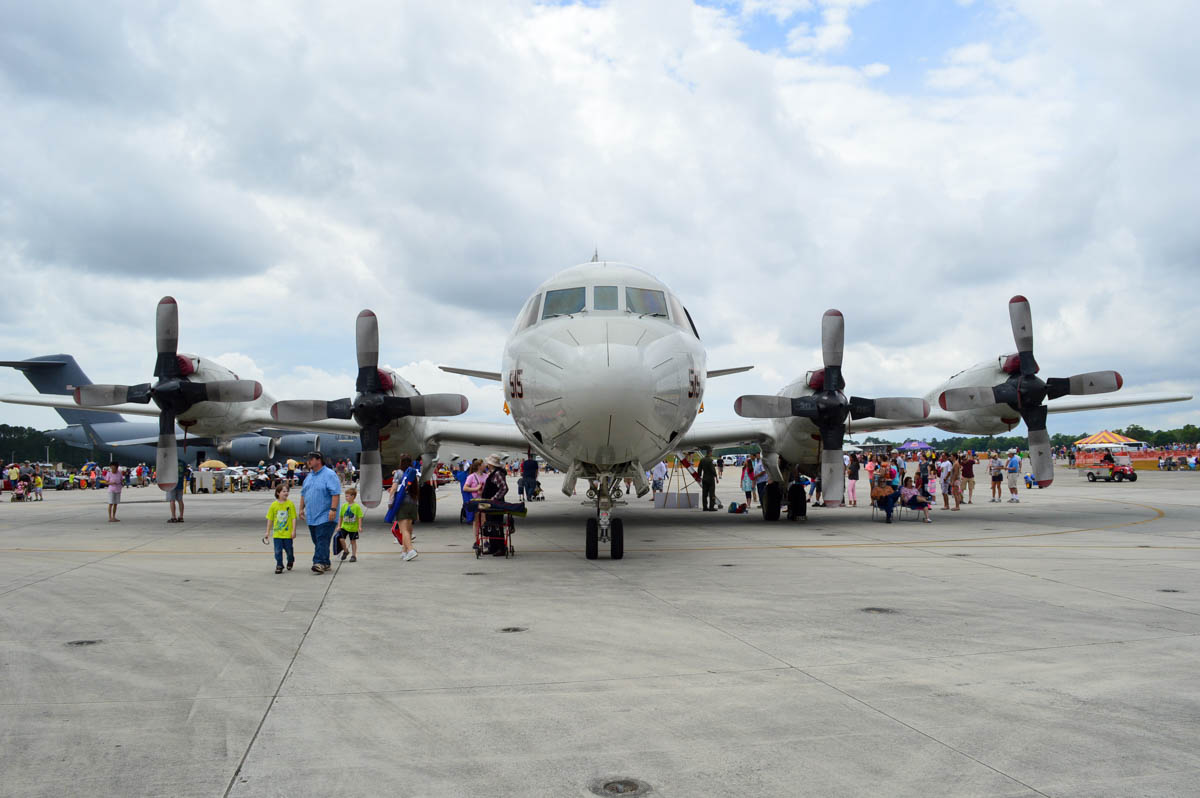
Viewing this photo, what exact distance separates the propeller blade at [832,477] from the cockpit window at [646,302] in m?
5.94

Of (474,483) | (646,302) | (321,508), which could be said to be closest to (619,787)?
(321,508)

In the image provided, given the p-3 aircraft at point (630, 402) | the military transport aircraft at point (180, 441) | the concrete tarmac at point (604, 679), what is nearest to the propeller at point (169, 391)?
the p-3 aircraft at point (630, 402)

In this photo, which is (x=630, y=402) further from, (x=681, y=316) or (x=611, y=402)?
(x=681, y=316)

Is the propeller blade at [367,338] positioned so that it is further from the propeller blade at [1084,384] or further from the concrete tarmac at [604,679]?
the propeller blade at [1084,384]

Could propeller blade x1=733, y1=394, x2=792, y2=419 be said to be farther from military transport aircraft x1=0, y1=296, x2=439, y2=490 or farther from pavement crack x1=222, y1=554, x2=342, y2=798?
military transport aircraft x1=0, y1=296, x2=439, y2=490

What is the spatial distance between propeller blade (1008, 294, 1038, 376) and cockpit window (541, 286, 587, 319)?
35.9 ft

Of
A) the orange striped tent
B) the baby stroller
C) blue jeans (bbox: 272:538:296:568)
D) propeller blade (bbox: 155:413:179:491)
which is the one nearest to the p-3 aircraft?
the baby stroller

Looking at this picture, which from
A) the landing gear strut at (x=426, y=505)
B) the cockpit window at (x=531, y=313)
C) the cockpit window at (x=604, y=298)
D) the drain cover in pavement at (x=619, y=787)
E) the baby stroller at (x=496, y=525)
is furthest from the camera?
the landing gear strut at (x=426, y=505)

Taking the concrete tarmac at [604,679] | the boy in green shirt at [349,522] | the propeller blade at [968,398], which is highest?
the propeller blade at [968,398]

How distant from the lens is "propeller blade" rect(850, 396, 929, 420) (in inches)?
682

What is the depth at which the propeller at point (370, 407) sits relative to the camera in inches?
640

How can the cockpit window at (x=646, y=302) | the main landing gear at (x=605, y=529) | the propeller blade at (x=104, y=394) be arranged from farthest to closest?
the propeller blade at (x=104, y=394) → the cockpit window at (x=646, y=302) → the main landing gear at (x=605, y=529)

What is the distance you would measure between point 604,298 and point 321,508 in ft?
15.9

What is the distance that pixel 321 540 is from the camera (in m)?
10.8
